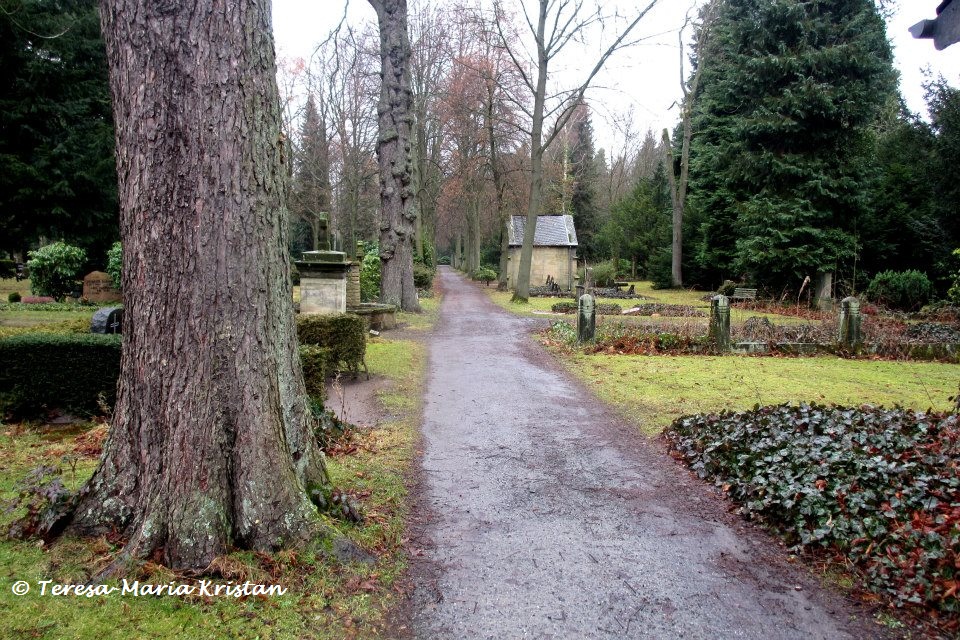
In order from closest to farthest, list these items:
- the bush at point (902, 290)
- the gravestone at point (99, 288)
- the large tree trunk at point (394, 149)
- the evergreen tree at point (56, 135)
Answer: the large tree trunk at point (394, 149)
the bush at point (902, 290)
the gravestone at point (99, 288)
the evergreen tree at point (56, 135)

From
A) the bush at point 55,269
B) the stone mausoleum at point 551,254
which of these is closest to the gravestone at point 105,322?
the bush at point 55,269

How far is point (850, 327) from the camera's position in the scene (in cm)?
1355

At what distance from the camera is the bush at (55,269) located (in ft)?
70.7

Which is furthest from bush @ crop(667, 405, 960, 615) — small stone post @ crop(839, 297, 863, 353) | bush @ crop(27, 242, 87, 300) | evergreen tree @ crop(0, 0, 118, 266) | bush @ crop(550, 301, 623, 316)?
evergreen tree @ crop(0, 0, 118, 266)

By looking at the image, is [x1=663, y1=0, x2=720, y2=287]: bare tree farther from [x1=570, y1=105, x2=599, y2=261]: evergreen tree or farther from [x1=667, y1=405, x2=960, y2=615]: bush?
[x1=667, y1=405, x2=960, y2=615]: bush

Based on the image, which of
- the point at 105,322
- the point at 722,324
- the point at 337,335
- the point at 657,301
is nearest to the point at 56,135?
the point at 105,322

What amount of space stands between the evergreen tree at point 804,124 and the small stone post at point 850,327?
11163 millimetres

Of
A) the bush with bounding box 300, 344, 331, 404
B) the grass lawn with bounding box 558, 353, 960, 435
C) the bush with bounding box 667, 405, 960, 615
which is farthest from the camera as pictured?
the grass lawn with bounding box 558, 353, 960, 435

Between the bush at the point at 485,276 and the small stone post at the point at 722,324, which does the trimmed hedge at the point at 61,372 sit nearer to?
the small stone post at the point at 722,324

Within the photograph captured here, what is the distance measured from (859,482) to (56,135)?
29200 mm

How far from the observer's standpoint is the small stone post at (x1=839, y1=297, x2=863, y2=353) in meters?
13.4

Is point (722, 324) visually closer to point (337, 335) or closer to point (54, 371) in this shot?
point (337, 335)

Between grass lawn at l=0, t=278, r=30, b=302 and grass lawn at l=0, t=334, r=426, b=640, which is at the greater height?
grass lawn at l=0, t=278, r=30, b=302

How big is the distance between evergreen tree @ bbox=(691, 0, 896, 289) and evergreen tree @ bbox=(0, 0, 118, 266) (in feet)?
84.6
